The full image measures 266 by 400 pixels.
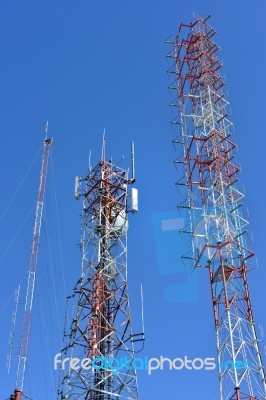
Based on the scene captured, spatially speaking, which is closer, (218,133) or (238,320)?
(238,320)

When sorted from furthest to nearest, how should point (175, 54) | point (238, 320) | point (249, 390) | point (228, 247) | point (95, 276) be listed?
point (175, 54)
point (95, 276)
point (228, 247)
point (238, 320)
point (249, 390)

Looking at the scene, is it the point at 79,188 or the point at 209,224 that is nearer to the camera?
the point at 209,224

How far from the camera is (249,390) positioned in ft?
115

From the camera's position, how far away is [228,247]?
40812 millimetres

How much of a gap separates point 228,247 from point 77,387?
13.2 meters

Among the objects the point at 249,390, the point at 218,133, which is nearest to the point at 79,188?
the point at 218,133

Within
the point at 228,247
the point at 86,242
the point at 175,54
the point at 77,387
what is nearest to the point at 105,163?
the point at 86,242

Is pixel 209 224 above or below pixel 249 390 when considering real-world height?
above

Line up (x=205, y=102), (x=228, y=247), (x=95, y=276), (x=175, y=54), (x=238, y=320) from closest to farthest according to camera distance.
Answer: (x=238, y=320) < (x=228, y=247) < (x=95, y=276) < (x=205, y=102) < (x=175, y=54)

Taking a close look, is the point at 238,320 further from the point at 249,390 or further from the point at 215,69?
the point at 215,69

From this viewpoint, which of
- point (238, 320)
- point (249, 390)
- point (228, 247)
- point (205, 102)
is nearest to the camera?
point (249, 390)

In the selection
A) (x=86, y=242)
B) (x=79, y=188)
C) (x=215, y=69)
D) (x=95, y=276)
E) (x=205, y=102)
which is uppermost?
(x=215, y=69)

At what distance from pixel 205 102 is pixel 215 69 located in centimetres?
340

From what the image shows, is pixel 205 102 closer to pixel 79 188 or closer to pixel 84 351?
pixel 79 188
